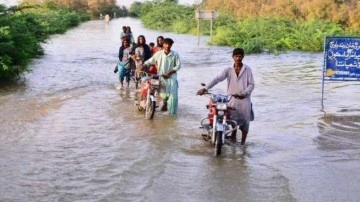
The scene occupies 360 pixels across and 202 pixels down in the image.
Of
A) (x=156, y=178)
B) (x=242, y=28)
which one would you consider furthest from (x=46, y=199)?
A: (x=242, y=28)

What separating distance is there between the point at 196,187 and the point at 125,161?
1.62 metres

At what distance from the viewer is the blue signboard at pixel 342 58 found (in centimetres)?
1266

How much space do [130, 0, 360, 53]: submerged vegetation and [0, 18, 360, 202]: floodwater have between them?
17.3 metres

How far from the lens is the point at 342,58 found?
1277 centimetres

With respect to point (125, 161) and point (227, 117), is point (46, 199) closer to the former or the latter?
point (125, 161)

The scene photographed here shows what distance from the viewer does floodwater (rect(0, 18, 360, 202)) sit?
6867 millimetres

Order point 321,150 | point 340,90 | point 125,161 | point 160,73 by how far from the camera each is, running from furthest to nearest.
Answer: point 340,90
point 160,73
point 321,150
point 125,161

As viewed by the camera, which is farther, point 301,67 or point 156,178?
point 301,67

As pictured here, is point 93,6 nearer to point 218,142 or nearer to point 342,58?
point 342,58

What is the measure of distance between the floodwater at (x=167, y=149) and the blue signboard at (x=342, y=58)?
84 cm

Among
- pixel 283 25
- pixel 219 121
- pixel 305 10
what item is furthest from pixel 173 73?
pixel 305 10

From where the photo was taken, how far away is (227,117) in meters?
8.70

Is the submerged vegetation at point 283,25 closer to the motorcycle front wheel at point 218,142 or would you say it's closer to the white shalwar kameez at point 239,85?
the white shalwar kameez at point 239,85

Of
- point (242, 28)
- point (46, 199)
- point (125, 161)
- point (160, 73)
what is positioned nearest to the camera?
point (46, 199)
